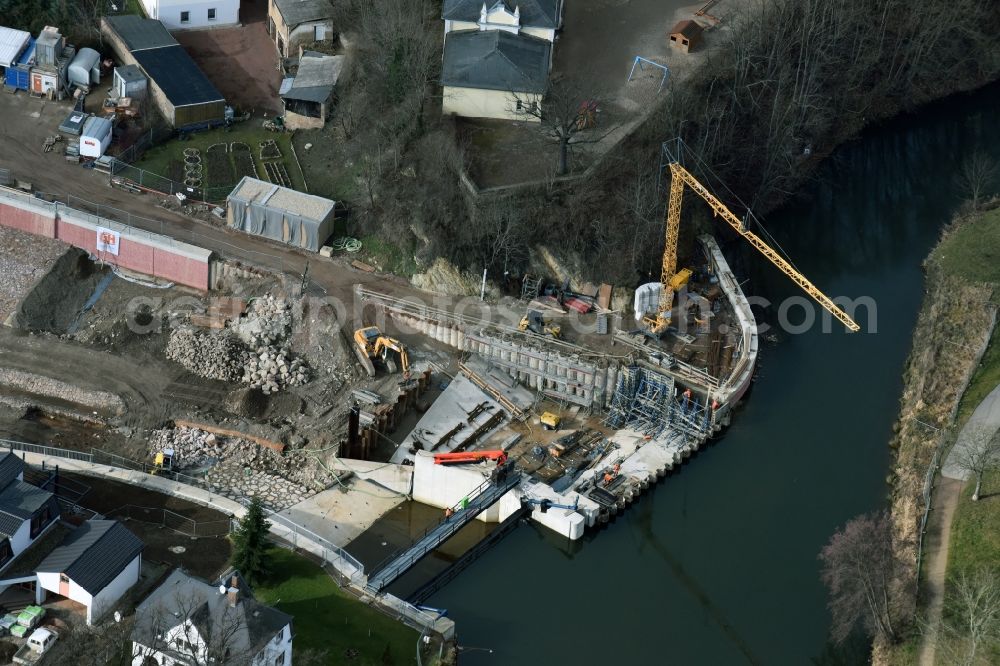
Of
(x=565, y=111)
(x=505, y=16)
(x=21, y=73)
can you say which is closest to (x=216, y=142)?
(x=21, y=73)

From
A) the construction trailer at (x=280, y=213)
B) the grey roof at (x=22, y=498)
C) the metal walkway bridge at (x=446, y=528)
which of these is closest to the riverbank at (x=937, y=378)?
the metal walkway bridge at (x=446, y=528)

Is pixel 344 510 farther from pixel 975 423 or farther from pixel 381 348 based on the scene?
pixel 975 423

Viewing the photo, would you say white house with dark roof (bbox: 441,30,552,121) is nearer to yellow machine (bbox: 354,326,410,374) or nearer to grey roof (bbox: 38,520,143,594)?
yellow machine (bbox: 354,326,410,374)

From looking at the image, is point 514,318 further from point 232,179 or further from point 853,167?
point 853,167

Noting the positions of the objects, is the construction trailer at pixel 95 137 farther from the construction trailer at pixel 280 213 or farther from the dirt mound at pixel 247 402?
the dirt mound at pixel 247 402

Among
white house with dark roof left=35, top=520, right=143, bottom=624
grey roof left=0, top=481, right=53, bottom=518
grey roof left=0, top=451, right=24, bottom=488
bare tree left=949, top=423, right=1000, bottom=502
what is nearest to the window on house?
grey roof left=0, top=481, right=53, bottom=518

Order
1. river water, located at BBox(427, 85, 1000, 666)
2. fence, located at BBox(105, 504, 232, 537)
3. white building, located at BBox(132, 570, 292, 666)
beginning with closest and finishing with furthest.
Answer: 1. white building, located at BBox(132, 570, 292, 666)
2. river water, located at BBox(427, 85, 1000, 666)
3. fence, located at BBox(105, 504, 232, 537)
